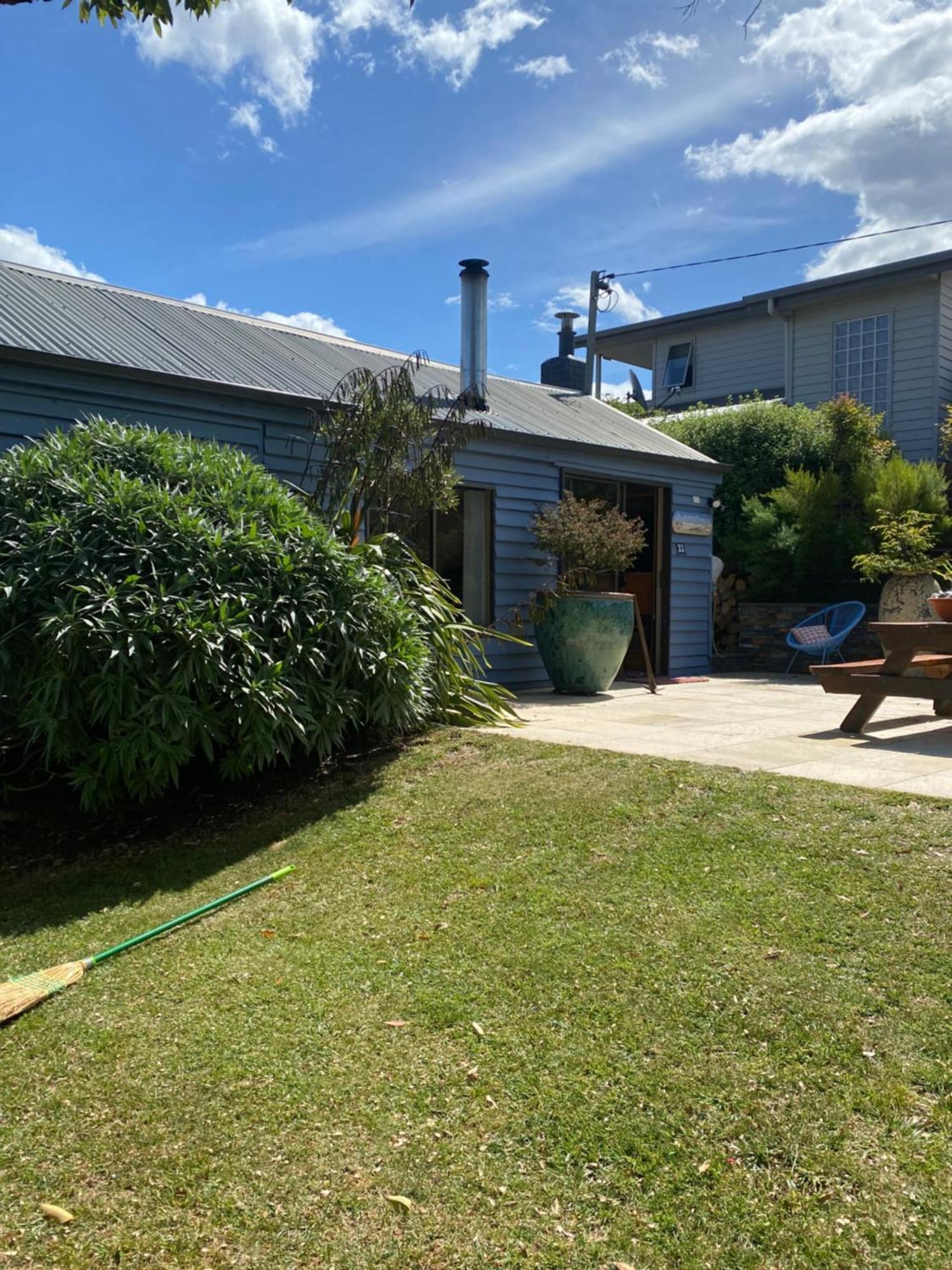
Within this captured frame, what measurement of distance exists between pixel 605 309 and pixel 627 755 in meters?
13.5

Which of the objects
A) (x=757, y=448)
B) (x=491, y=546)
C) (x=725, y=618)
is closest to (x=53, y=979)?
(x=491, y=546)

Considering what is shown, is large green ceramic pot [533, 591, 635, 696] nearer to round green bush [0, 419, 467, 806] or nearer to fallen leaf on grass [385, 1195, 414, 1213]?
round green bush [0, 419, 467, 806]

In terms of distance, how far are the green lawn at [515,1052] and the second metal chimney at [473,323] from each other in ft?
19.6

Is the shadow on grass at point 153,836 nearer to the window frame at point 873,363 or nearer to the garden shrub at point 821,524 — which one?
the garden shrub at point 821,524

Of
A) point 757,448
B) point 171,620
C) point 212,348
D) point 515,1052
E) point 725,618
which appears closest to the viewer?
point 515,1052

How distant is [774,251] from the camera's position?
51.5 feet

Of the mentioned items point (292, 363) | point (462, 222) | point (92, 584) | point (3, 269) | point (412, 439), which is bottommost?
point (92, 584)

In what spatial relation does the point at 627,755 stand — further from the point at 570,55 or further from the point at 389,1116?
the point at 570,55

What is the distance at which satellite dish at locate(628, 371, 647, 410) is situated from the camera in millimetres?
17984

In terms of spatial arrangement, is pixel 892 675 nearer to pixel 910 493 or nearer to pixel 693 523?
pixel 693 523

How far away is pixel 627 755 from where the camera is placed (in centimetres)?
495

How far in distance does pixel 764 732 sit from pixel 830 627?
5.08 m

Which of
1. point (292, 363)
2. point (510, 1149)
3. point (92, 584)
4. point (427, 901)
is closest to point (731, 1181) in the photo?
point (510, 1149)

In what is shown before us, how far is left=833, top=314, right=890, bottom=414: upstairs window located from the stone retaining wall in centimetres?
478
